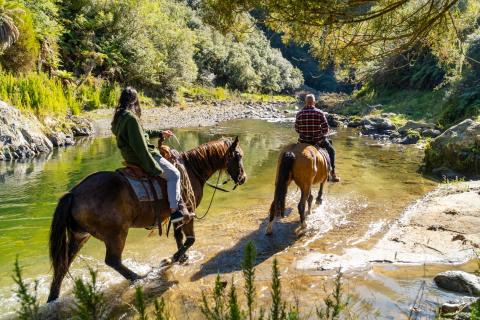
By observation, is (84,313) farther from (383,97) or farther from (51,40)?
(383,97)

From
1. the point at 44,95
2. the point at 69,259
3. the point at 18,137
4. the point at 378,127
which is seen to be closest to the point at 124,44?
the point at 44,95

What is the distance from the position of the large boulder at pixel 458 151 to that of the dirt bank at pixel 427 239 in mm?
3200

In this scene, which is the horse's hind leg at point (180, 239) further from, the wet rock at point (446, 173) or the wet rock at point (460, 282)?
the wet rock at point (446, 173)

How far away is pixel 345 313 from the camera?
4410mm

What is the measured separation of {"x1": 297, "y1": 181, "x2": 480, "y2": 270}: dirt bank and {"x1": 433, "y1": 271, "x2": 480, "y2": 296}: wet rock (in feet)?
3.02

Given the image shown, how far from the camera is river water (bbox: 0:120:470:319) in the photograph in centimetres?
504

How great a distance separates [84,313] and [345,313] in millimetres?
3270

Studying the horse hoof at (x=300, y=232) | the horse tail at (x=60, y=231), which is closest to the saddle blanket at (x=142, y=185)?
the horse tail at (x=60, y=231)

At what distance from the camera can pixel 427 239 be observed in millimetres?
6801

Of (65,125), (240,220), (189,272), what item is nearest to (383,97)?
(65,125)

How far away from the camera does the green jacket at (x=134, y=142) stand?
5.03m

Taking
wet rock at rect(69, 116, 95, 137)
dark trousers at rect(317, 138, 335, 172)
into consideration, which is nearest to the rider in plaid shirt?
dark trousers at rect(317, 138, 335, 172)

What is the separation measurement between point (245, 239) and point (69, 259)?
10.0ft

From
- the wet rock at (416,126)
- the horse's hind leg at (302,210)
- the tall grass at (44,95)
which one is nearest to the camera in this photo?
the horse's hind leg at (302,210)
